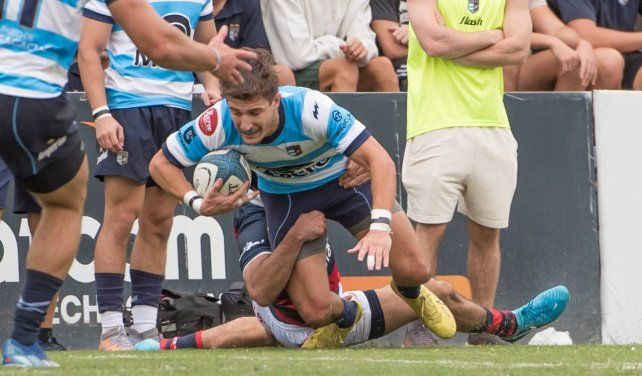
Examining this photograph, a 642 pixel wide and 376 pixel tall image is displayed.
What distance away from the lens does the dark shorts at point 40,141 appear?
17.4 ft

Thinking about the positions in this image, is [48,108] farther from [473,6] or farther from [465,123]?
[473,6]

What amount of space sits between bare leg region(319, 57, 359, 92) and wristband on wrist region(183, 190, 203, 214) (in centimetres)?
254

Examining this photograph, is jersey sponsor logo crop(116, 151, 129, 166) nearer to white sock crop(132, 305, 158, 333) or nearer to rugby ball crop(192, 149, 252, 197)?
rugby ball crop(192, 149, 252, 197)

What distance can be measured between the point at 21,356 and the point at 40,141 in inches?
36.7

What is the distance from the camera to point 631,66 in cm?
984

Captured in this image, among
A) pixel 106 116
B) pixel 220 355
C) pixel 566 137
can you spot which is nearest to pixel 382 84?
pixel 566 137

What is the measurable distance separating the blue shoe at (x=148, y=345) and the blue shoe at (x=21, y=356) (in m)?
1.85

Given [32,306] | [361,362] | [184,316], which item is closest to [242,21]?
[184,316]

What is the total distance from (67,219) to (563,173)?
188 inches

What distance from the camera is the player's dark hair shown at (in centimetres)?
668

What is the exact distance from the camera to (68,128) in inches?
215

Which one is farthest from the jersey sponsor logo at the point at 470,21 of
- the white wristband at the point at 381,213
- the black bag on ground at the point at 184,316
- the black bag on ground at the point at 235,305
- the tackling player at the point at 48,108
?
the tackling player at the point at 48,108

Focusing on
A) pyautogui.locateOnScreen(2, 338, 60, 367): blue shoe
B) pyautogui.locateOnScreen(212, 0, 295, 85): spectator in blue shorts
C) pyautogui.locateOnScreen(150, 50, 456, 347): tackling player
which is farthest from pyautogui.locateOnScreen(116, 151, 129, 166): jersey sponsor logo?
pyautogui.locateOnScreen(2, 338, 60, 367): blue shoe

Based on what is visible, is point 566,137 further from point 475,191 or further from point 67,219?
point 67,219
